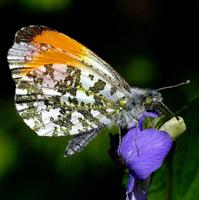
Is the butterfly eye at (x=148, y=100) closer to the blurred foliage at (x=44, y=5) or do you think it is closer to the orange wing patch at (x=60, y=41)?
the orange wing patch at (x=60, y=41)

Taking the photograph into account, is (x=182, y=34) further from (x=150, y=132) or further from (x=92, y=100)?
(x=150, y=132)

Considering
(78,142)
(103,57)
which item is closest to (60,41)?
(78,142)

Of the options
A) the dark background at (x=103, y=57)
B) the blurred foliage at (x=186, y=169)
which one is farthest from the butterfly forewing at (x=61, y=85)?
the dark background at (x=103, y=57)

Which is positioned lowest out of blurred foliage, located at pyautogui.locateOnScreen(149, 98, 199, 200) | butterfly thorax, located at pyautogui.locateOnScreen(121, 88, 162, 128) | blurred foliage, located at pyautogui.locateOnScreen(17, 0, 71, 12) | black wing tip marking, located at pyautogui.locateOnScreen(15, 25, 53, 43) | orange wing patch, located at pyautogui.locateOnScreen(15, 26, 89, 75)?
blurred foliage, located at pyautogui.locateOnScreen(149, 98, 199, 200)

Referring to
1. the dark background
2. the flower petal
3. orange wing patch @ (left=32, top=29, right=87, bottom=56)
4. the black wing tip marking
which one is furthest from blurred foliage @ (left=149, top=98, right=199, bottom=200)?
the dark background

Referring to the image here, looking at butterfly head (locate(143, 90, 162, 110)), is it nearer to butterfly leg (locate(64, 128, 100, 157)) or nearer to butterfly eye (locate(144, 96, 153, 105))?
butterfly eye (locate(144, 96, 153, 105))

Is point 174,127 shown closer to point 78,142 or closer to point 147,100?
point 147,100
